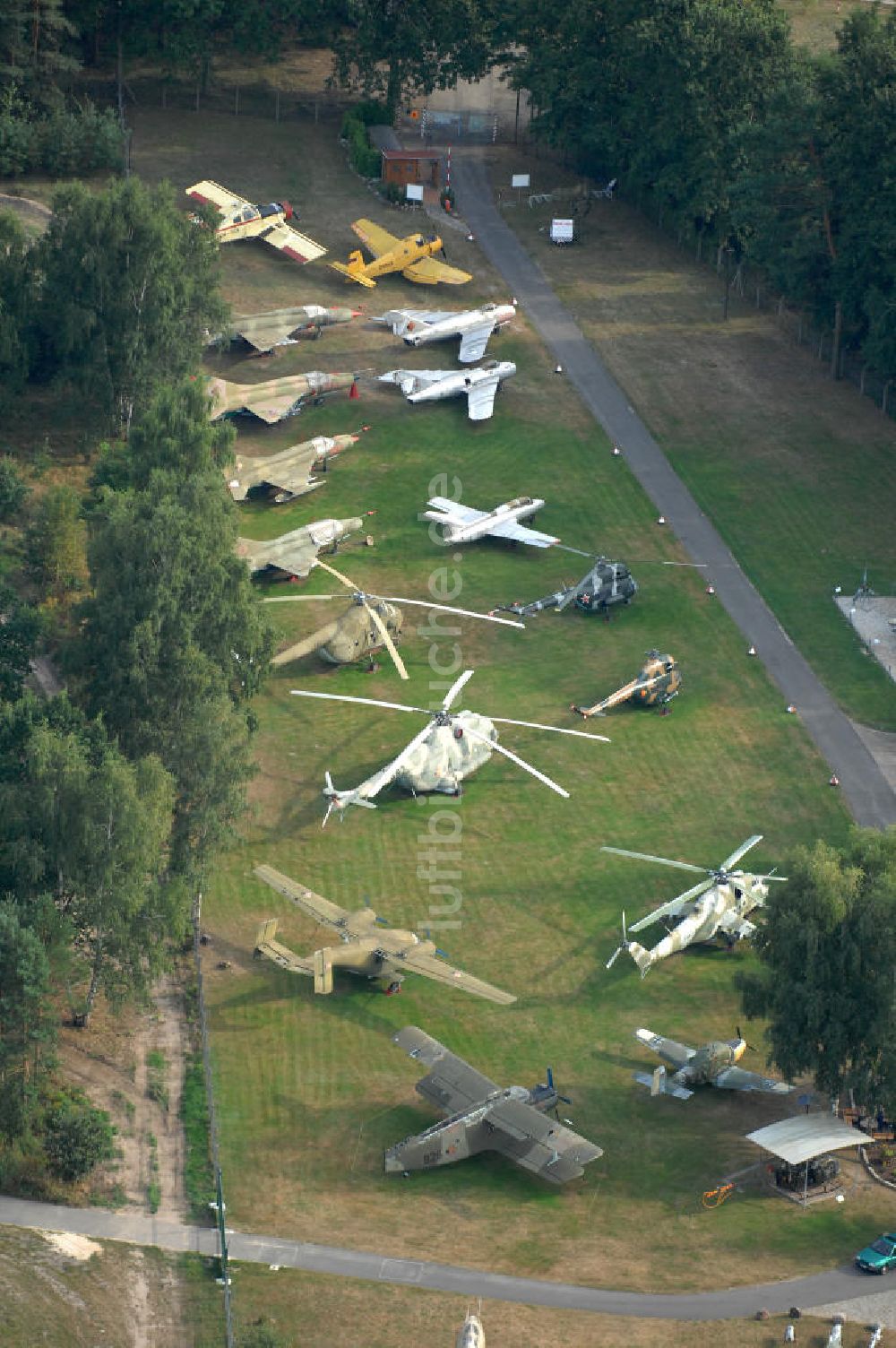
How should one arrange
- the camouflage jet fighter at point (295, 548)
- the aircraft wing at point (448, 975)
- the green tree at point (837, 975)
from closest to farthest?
1. the green tree at point (837, 975)
2. the aircraft wing at point (448, 975)
3. the camouflage jet fighter at point (295, 548)

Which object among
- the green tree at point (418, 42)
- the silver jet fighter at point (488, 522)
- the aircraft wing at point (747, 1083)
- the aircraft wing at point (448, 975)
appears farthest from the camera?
the green tree at point (418, 42)

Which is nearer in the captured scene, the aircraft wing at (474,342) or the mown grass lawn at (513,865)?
the mown grass lawn at (513,865)

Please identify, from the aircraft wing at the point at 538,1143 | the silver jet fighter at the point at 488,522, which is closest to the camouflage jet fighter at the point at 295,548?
the silver jet fighter at the point at 488,522

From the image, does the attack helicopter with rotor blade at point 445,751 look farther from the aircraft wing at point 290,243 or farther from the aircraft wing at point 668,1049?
the aircraft wing at point 290,243

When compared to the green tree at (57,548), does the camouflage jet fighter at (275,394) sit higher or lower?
higher

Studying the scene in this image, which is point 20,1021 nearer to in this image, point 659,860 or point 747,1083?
point 659,860

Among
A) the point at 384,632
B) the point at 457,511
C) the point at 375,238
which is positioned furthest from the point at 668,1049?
the point at 375,238
